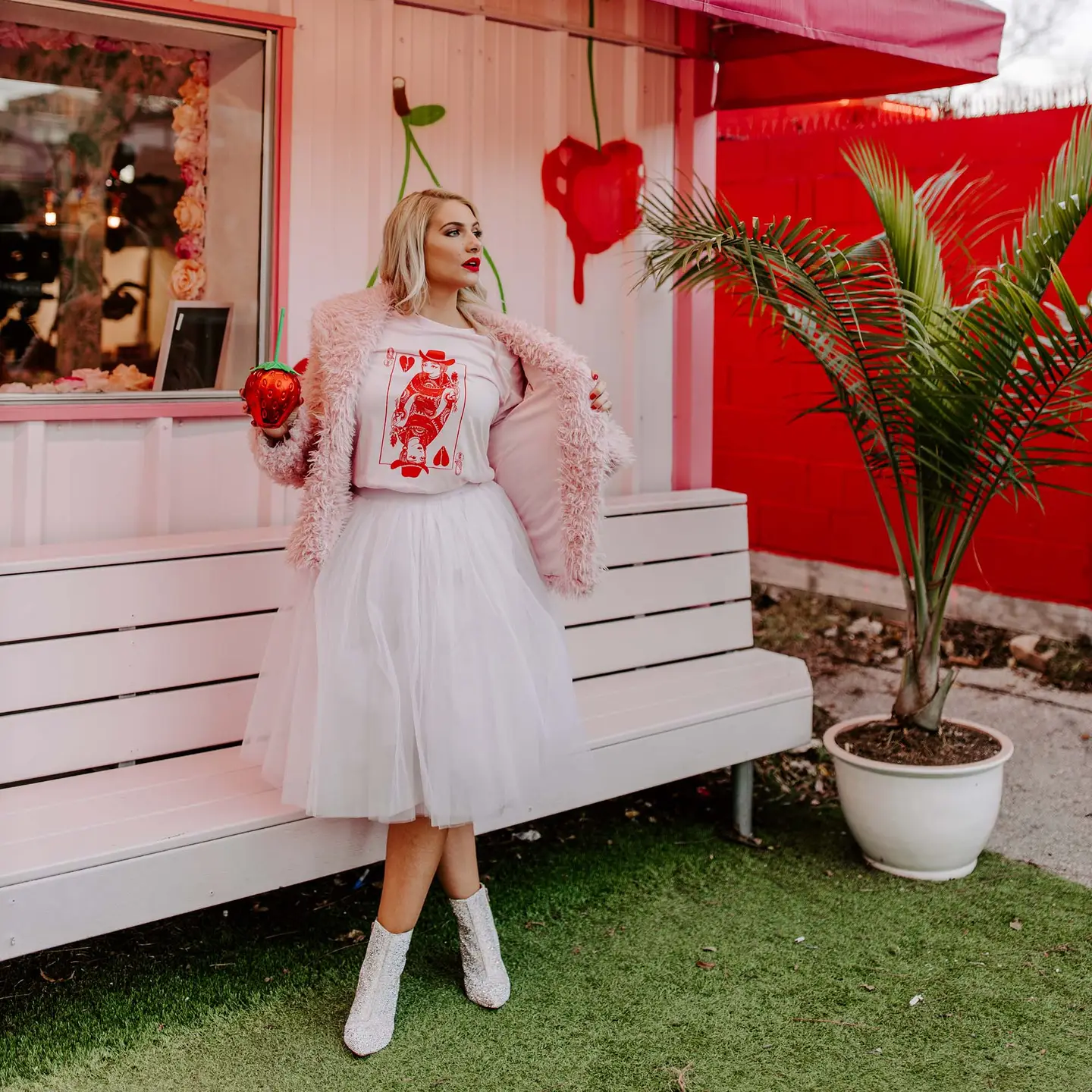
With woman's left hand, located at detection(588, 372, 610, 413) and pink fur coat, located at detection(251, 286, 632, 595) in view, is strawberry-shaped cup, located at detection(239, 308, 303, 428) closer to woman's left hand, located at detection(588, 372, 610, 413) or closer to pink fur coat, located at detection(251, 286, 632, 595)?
pink fur coat, located at detection(251, 286, 632, 595)

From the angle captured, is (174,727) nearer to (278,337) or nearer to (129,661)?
(129,661)

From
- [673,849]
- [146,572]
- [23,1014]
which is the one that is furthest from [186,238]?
→ [673,849]

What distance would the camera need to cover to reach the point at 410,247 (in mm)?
2740

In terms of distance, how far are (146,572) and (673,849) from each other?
71.4 inches

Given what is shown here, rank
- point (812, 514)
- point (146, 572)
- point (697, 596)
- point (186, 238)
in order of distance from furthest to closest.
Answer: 1. point (812, 514)
2. point (697, 596)
3. point (186, 238)
4. point (146, 572)

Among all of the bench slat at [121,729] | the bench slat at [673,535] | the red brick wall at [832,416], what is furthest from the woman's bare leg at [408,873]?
the red brick wall at [832,416]

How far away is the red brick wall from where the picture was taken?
556cm

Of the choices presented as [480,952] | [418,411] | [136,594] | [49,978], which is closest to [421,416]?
[418,411]

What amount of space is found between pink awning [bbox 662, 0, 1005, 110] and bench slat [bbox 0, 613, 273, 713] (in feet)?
6.53

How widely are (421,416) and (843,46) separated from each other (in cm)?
255

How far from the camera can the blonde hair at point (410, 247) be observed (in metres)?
2.75

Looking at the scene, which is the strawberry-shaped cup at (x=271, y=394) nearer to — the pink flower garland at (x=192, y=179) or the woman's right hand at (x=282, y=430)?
the woman's right hand at (x=282, y=430)

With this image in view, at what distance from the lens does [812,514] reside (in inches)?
262

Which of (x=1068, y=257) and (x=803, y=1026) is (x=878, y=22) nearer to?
(x=1068, y=257)
